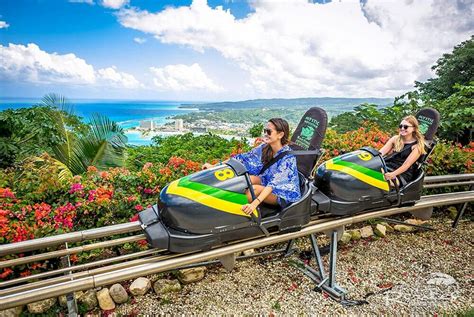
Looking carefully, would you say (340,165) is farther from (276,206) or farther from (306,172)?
(276,206)

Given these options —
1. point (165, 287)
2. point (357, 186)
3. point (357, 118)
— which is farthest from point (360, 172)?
point (357, 118)

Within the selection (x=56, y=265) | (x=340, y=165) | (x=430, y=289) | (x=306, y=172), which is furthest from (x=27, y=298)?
(x=430, y=289)

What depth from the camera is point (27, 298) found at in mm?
1849

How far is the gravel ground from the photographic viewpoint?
2770 mm

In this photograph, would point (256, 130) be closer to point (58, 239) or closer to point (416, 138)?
point (416, 138)

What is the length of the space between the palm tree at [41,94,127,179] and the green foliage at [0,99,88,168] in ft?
1.17

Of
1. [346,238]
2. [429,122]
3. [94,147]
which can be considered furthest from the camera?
[94,147]

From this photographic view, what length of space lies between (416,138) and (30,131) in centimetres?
570

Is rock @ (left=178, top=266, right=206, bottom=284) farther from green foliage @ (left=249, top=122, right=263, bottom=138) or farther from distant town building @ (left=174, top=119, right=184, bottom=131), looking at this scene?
distant town building @ (left=174, top=119, right=184, bottom=131)

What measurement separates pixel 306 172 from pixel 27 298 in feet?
7.20

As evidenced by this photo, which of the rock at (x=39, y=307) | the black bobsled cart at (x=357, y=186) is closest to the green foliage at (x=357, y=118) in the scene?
the black bobsled cart at (x=357, y=186)

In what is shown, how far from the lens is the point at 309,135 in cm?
308

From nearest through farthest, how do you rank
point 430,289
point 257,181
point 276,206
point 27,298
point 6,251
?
point 27,298, point 6,251, point 276,206, point 257,181, point 430,289

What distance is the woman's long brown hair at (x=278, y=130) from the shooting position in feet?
8.87
